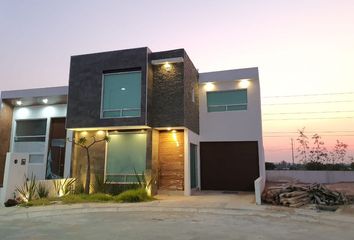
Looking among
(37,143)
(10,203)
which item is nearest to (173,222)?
(10,203)

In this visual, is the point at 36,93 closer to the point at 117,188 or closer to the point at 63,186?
the point at 63,186

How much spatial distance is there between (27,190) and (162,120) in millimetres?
6182

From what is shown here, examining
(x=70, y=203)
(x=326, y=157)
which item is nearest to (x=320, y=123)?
(x=326, y=157)

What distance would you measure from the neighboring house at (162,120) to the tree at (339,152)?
27.5ft

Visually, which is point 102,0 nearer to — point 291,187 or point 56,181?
point 56,181

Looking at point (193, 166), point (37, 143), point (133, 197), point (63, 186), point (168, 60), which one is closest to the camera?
point (133, 197)

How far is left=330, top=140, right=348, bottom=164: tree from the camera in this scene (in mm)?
19844

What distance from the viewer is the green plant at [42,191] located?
11375 millimetres

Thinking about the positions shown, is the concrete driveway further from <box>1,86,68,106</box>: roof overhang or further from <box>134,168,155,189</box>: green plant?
<box>1,86,68,106</box>: roof overhang

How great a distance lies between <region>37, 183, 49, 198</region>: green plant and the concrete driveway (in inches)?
70.0

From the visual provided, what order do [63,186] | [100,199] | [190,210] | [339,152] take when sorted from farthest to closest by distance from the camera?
1. [339,152]
2. [63,186]
3. [100,199]
4. [190,210]

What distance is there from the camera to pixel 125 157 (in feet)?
43.4

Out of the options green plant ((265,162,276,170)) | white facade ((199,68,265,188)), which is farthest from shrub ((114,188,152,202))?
green plant ((265,162,276,170))

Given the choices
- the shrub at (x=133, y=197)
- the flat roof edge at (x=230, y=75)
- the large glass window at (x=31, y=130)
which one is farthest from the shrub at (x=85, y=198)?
the flat roof edge at (x=230, y=75)
